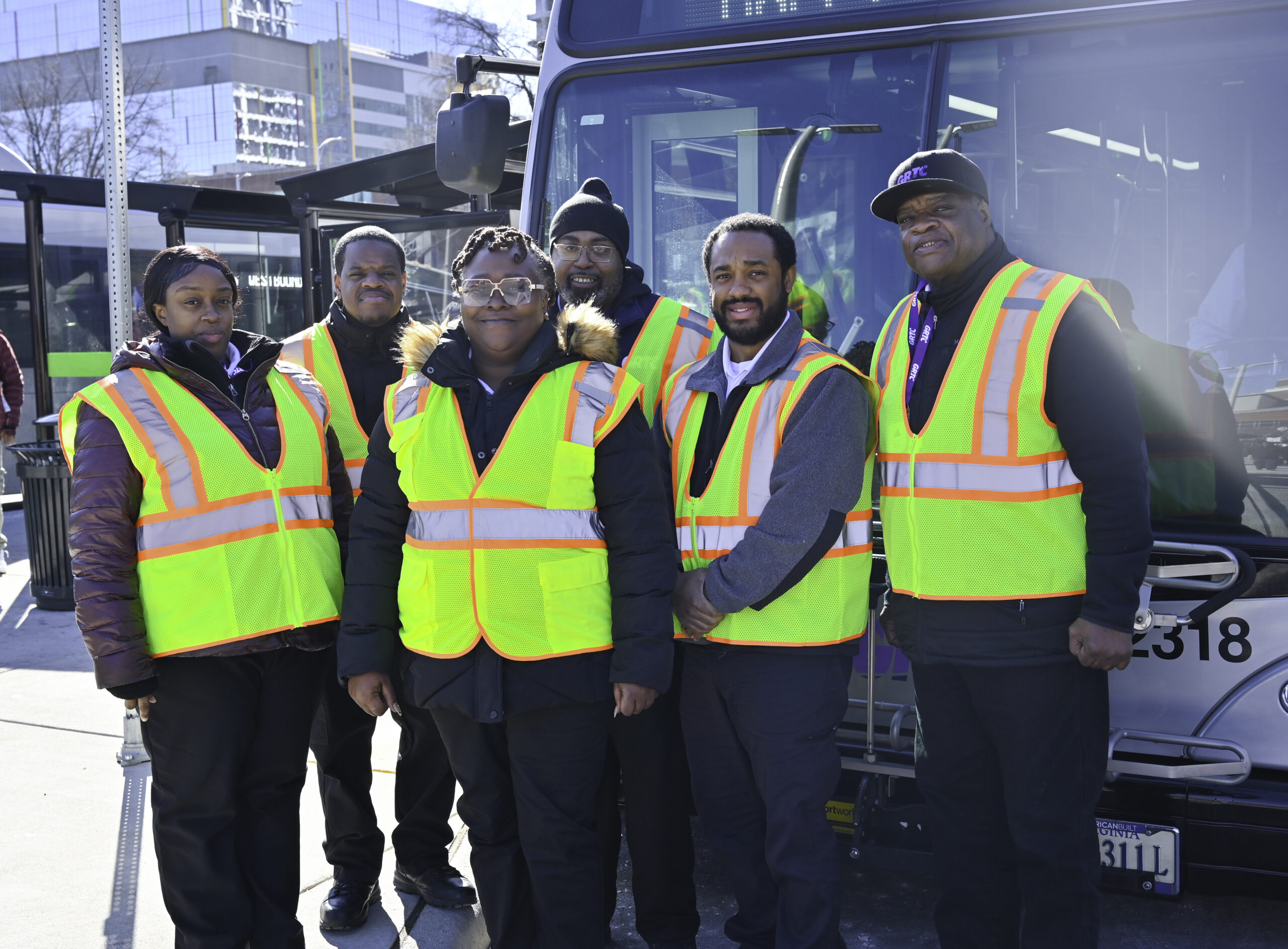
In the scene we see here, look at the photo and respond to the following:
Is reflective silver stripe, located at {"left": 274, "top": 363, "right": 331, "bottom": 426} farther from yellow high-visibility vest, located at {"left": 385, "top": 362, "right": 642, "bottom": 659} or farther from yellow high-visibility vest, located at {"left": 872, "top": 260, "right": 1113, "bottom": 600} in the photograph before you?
yellow high-visibility vest, located at {"left": 872, "top": 260, "right": 1113, "bottom": 600}

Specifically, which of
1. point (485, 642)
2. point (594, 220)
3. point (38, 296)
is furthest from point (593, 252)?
point (38, 296)

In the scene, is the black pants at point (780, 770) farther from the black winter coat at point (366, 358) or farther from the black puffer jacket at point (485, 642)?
the black winter coat at point (366, 358)

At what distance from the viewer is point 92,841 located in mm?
4125

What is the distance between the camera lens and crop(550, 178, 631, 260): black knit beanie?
3.46 meters

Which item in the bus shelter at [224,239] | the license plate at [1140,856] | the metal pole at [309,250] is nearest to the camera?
the license plate at [1140,856]

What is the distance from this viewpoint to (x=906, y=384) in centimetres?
281

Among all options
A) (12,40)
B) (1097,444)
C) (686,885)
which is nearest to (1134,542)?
(1097,444)

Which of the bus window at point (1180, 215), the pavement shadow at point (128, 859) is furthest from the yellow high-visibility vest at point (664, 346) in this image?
the pavement shadow at point (128, 859)

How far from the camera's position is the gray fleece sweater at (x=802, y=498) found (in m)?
2.73

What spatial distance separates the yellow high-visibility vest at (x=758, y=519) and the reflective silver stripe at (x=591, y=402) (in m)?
0.32

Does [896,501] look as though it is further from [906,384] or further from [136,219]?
[136,219]

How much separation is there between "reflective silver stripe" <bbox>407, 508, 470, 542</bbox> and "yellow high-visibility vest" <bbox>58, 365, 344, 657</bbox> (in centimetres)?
38

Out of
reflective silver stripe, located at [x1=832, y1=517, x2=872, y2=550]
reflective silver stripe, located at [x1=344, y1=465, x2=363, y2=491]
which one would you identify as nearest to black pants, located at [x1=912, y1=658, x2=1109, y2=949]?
reflective silver stripe, located at [x1=832, y1=517, x2=872, y2=550]

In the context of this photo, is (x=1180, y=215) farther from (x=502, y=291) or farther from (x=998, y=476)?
(x=502, y=291)
